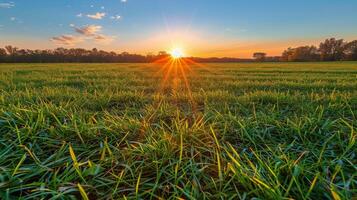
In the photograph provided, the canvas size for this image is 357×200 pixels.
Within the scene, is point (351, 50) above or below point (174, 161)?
above

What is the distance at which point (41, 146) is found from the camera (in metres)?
2.21

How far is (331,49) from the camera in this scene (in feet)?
250

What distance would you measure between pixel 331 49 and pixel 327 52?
11.5ft

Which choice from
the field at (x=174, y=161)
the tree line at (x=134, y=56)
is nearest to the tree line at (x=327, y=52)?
the tree line at (x=134, y=56)

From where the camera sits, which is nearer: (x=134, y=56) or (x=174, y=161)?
(x=174, y=161)

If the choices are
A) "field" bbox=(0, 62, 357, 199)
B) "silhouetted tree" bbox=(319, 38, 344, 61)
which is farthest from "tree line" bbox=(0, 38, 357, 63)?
"field" bbox=(0, 62, 357, 199)

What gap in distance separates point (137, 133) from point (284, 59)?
81.2 meters

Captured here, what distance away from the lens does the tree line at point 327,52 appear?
230ft

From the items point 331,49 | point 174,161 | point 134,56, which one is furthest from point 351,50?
point 174,161

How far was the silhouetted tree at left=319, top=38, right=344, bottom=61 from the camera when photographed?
2776 inches

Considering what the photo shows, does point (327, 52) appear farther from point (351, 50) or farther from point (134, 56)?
point (134, 56)

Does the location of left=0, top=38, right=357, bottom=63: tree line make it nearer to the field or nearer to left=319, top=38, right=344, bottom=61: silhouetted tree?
left=319, top=38, right=344, bottom=61: silhouetted tree

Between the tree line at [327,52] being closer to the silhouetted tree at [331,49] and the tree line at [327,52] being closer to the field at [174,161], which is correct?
the silhouetted tree at [331,49]

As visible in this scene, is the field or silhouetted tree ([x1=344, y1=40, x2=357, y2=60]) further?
silhouetted tree ([x1=344, y1=40, x2=357, y2=60])
